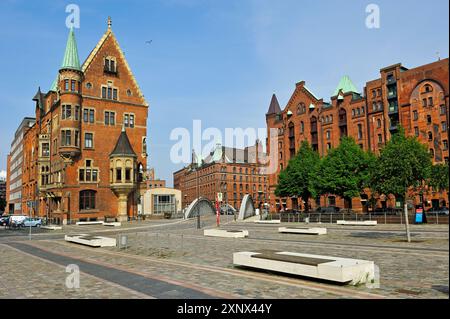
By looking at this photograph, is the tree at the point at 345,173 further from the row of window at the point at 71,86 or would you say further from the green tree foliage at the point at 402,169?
the row of window at the point at 71,86

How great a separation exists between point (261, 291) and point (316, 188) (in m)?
41.5

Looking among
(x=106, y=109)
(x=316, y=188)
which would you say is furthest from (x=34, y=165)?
(x=316, y=188)

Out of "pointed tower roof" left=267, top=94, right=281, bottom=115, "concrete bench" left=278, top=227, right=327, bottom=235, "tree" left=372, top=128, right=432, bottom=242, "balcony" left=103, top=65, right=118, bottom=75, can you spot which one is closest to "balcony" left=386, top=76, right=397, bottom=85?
"pointed tower roof" left=267, top=94, right=281, bottom=115

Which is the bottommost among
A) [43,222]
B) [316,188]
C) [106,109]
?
[43,222]

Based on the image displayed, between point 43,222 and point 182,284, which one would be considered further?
point 43,222

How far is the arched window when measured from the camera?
54188mm

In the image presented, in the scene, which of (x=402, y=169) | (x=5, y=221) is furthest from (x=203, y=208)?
(x=402, y=169)

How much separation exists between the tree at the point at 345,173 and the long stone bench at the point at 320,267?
119ft

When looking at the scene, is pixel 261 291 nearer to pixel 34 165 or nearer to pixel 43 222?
pixel 43 222

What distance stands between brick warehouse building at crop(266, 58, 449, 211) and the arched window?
36705 millimetres

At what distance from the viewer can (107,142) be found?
57406mm

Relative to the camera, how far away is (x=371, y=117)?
64562 millimetres

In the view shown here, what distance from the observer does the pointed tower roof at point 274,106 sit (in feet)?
289

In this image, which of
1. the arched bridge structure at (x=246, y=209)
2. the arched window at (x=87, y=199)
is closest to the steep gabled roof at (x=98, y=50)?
the arched window at (x=87, y=199)
